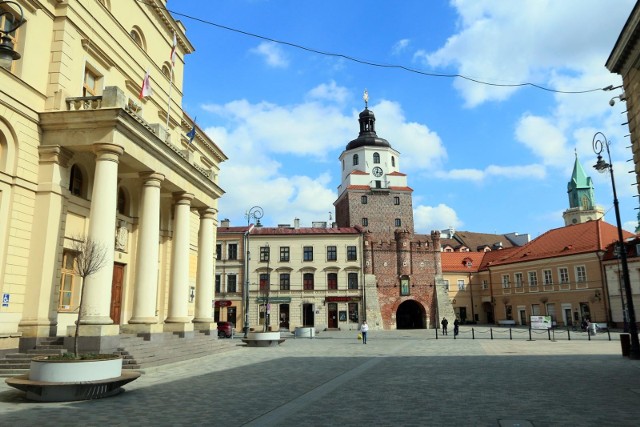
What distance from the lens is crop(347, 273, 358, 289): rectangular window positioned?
55844 millimetres

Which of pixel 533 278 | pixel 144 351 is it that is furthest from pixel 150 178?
pixel 533 278

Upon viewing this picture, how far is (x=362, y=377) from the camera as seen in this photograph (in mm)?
14617

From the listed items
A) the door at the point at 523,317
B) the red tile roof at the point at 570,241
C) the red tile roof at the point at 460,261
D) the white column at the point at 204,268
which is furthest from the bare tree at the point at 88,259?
the red tile roof at the point at 460,261

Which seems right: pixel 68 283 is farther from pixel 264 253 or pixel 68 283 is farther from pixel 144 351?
pixel 264 253

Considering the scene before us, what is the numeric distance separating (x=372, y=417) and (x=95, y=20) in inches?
731

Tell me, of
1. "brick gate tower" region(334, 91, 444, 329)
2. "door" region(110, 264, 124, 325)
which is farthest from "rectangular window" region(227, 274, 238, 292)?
"door" region(110, 264, 124, 325)

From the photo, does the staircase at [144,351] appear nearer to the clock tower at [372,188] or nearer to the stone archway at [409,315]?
the stone archway at [409,315]

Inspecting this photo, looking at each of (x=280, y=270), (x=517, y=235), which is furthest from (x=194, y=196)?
(x=517, y=235)

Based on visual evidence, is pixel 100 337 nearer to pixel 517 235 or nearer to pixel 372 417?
pixel 372 417

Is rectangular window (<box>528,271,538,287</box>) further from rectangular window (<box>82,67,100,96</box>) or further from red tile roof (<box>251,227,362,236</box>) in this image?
rectangular window (<box>82,67,100,96</box>)

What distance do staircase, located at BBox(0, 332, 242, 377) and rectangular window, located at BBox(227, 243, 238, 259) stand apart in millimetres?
31079

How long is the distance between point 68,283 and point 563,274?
168 ft

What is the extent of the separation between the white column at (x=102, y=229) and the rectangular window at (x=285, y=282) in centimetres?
3914

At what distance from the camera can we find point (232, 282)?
5441 cm
